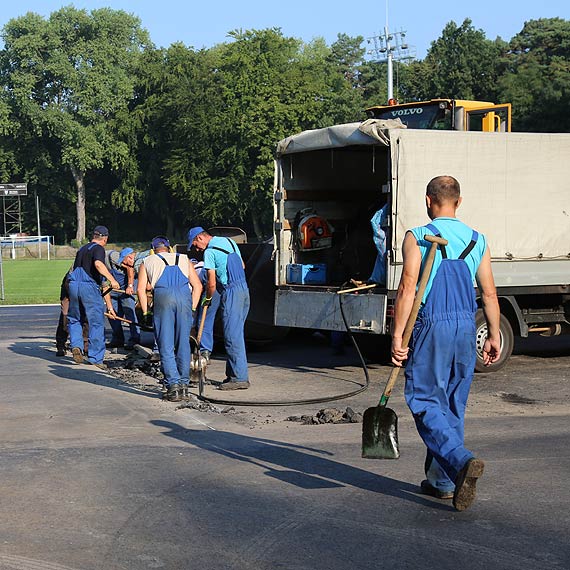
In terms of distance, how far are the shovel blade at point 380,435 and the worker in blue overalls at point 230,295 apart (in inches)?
197

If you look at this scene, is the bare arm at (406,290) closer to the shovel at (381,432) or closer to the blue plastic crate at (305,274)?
the shovel at (381,432)

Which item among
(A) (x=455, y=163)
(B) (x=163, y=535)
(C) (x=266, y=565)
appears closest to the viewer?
(C) (x=266, y=565)

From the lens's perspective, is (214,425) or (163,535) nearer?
(163,535)

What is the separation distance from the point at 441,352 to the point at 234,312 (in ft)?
18.5

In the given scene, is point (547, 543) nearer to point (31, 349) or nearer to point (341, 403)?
point (341, 403)

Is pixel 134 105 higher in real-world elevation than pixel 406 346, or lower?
higher

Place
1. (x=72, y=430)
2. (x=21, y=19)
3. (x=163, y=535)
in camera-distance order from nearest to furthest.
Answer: (x=163, y=535), (x=72, y=430), (x=21, y=19)

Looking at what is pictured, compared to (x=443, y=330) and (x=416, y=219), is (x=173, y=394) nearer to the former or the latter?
(x=416, y=219)

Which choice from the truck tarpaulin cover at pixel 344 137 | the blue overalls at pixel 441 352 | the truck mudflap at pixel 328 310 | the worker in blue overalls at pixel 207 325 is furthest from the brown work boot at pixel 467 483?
the worker in blue overalls at pixel 207 325

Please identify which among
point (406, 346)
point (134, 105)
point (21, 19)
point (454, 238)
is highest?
point (21, 19)

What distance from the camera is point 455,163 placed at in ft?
39.4

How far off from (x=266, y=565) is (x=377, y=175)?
10.2 metres

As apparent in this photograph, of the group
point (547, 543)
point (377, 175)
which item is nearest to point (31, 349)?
point (377, 175)

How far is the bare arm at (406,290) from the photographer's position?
5.95 meters
